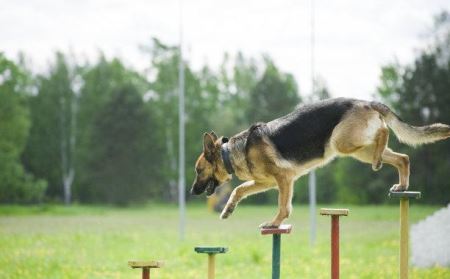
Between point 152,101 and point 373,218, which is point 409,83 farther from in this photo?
point 152,101

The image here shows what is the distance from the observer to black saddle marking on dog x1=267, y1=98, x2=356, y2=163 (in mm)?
6531

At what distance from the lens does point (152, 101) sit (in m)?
49.1

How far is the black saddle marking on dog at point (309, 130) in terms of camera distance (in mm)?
6531

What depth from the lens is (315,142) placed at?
258 inches

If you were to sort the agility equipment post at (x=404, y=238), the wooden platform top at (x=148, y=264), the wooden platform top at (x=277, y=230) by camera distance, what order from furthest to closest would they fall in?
the agility equipment post at (x=404, y=238), the wooden platform top at (x=277, y=230), the wooden platform top at (x=148, y=264)

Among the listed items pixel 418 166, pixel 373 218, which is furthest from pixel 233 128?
pixel 373 218

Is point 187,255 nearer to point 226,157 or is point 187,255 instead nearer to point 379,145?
point 226,157

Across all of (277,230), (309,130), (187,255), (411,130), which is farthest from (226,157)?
(187,255)

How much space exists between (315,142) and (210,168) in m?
1.24

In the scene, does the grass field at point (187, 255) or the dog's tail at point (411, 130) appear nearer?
the dog's tail at point (411, 130)

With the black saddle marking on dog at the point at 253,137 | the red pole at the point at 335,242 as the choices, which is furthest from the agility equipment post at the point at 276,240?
the black saddle marking on dog at the point at 253,137

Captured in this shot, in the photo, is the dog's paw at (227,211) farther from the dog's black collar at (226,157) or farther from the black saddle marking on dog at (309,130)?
the black saddle marking on dog at (309,130)

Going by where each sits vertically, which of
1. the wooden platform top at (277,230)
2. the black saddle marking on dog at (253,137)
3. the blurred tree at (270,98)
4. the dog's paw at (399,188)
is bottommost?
the wooden platform top at (277,230)

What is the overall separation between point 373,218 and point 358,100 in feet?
78.3
